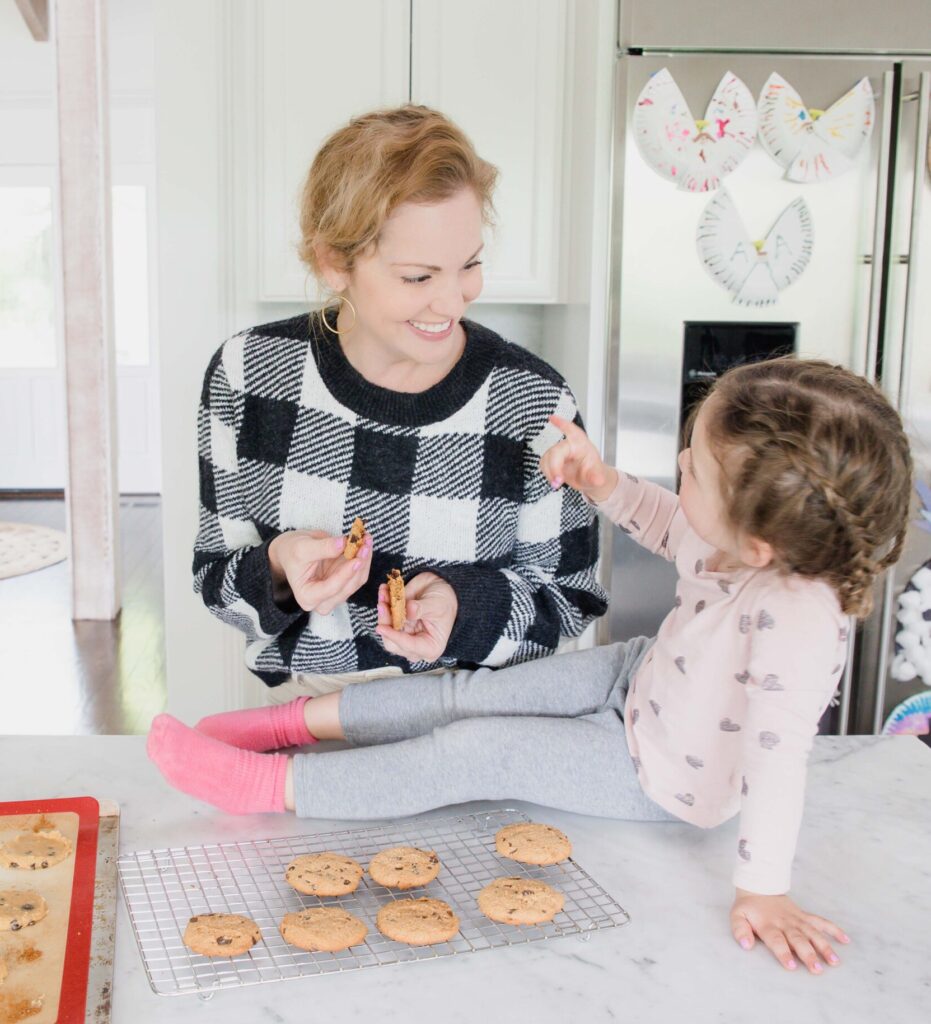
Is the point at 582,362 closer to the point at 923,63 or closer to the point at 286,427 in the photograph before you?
the point at 923,63

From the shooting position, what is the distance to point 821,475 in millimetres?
1131

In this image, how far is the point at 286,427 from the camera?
5.15ft

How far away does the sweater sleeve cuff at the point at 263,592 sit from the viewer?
1.48 metres

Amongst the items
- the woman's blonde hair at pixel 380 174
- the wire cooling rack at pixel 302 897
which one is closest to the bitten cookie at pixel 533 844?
the wire cooling rack at pixel 302 897

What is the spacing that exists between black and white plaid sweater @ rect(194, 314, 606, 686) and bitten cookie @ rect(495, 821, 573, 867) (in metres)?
0.38

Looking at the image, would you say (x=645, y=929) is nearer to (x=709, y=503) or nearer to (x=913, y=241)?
(x=709, y=503)

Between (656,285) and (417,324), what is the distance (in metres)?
1.29

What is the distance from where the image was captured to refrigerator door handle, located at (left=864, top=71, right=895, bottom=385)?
2513 millimetres

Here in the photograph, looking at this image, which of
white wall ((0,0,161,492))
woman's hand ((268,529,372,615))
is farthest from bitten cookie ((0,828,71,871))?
white wall ((0,0,161,492))

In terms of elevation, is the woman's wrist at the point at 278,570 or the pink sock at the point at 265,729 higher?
the woman's wrist at the point at 278,570

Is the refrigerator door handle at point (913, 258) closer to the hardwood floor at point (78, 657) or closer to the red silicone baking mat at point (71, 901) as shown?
the red silicone baking mat at point (71, 901)

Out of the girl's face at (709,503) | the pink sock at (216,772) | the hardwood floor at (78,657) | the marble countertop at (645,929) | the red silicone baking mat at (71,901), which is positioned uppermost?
the girl's face at (709,503)

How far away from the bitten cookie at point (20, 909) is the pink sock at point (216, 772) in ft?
0.73

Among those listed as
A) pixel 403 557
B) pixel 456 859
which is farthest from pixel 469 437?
pixel 456 859
